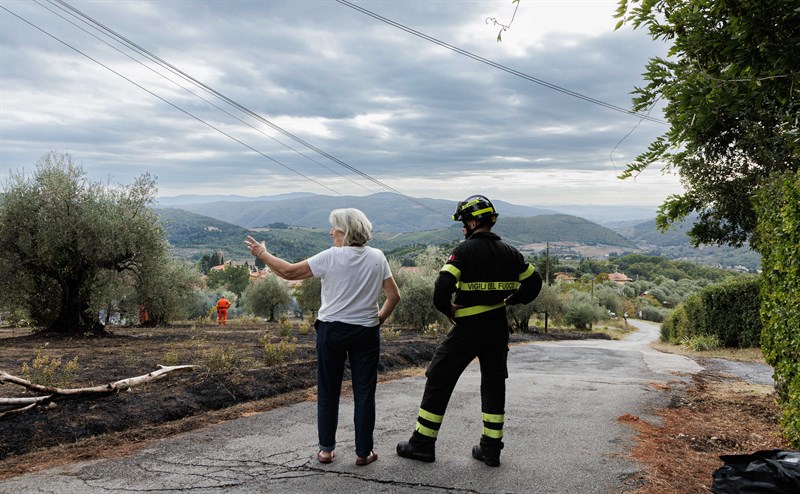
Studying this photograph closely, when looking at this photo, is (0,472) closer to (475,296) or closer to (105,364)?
(475,296)

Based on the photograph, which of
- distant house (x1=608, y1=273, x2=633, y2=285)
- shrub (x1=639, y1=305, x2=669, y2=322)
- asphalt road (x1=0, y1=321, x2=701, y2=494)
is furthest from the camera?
distant house (x1=608, y1=273, x2=633, y2=285)

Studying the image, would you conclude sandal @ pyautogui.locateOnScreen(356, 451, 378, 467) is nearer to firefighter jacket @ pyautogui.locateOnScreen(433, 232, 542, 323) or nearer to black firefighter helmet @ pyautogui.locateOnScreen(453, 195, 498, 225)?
firefighter jacket @ pyautogui.locateOnScreen(433, 232, 542, 323)

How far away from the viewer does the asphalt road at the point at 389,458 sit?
173 inches

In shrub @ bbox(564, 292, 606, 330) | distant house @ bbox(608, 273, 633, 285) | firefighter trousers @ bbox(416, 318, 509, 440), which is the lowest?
shrub @ bbox(564, 292, 606, 330)

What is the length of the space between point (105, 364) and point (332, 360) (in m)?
7.24

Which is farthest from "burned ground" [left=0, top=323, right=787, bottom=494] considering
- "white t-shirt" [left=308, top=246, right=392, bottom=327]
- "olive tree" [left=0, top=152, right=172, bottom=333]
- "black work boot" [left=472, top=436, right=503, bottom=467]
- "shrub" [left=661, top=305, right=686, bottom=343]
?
"shrub" [left=661, top=305, right=686, bottom=343]

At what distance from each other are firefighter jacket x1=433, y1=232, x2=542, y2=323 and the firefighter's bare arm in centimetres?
111

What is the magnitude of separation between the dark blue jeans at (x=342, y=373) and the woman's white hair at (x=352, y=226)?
724 mm

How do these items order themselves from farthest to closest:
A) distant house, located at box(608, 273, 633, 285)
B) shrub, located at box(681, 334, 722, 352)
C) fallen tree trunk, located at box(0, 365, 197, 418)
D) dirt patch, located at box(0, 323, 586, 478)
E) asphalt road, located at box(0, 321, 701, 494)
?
distant house, located at box(608, 273, 633, 285), shrub, located at box(681, 334, 722, 352), fallen tree trunk, located at box(0, 365, 197, 418), dirt patch, located at box(0, 323, 586, 478), asphalt road, located at box(0, 321, 701, 494)

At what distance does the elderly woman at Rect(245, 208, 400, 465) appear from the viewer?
15.7 ft

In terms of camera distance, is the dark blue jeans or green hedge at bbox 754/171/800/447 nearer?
the dark blue jeans

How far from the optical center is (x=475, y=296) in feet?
16.2

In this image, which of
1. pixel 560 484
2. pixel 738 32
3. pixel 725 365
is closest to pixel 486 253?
pixel 560 484

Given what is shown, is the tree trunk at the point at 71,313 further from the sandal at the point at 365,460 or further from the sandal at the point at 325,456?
the sandal at the point at 365,460
